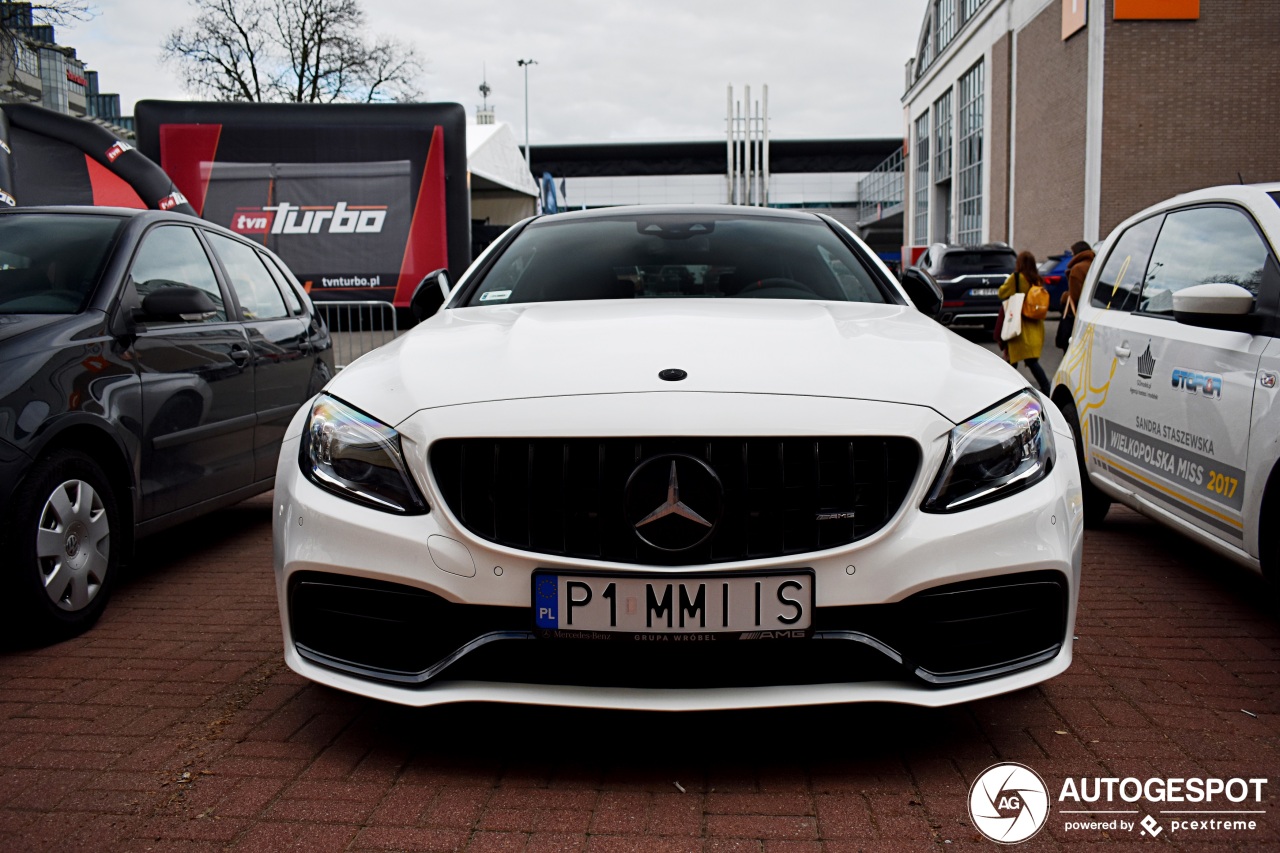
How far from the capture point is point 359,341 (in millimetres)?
11602

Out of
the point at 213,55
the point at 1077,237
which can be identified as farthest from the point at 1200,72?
the point at 213,55

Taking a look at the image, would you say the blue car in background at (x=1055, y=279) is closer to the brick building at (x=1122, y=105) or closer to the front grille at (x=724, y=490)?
the brick building at (x=1122, y=105)

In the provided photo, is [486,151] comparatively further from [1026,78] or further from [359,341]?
[1026,78]

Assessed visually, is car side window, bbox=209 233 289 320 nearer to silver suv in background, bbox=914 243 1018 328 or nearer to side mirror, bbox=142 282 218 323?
side mirror, bbox=142 282 218 323

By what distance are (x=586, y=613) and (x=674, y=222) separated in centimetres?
218

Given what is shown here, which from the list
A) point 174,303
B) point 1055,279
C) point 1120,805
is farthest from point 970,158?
point 1120,805

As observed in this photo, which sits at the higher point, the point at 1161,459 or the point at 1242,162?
the point at 1242,162

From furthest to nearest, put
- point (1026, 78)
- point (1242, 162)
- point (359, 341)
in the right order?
1. point (1026, 78)
2. point (1242, 162)
3. point (359, 341)

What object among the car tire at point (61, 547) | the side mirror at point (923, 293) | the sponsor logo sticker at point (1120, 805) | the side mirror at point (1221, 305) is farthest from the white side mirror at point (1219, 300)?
the car tire at point (61, 547)

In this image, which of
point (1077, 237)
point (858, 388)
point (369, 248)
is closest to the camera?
point (858, 388)

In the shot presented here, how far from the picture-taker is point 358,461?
247 centimetres

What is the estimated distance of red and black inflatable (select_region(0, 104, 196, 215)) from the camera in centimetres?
1221

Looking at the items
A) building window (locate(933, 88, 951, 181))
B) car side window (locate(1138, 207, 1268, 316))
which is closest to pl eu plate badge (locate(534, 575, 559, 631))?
car side window (locate(1138, 207, 1268, 316))

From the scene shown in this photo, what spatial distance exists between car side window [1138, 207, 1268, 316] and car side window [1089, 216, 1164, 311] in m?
0.09
